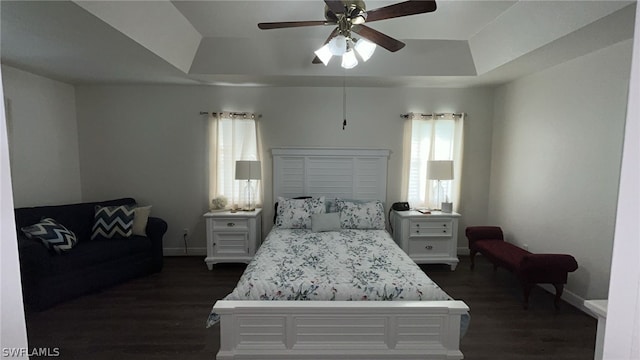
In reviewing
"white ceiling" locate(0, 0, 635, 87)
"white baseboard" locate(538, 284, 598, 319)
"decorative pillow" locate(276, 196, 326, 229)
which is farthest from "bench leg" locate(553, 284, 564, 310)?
"decorative pillow" locate(276, 196, 326, 229)

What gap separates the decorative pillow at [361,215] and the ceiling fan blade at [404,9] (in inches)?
88.0

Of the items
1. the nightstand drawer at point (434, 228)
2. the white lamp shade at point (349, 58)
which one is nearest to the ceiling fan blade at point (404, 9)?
the white lamp shade at point (349, 58)

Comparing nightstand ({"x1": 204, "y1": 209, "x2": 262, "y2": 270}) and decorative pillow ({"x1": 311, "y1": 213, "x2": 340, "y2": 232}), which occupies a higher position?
decorative pillow ({"x1": 311, "y1": 213, "x2": 340, "y2": 232})

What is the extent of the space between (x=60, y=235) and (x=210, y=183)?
1.58m

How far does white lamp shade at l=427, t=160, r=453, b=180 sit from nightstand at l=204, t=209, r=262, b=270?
2.37m

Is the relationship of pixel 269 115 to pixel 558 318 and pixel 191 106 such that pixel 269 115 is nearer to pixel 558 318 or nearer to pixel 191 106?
pixel 191 106

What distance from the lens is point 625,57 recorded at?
2.23 m

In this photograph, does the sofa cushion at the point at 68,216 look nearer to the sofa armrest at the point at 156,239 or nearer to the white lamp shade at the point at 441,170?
the sofa armrest at the point at 156,239

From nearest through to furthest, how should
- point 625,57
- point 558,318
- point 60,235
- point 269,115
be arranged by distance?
1. point 625,57
2. point 558,318
3. point 60,235
4. point 269,115

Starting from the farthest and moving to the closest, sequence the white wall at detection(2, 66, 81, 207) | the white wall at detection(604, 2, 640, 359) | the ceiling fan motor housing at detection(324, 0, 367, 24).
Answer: the white wall at detection(2, 66, 81, 207)
the ceiling fan motor housing at detection(324, 0, 367, 24)
the white wall at detection(604, 2, 640, 359)

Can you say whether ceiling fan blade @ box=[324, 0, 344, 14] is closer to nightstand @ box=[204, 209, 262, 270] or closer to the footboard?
the footboard

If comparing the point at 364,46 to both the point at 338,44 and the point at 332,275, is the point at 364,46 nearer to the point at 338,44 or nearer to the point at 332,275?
the point at 338,44

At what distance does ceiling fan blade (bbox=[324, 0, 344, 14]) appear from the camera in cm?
154

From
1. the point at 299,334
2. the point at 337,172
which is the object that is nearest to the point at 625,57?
the point at 337,172
